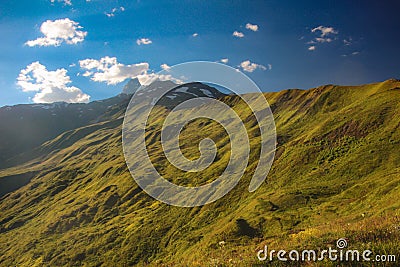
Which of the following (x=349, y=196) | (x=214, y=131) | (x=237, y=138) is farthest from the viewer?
(x=214, y=131)

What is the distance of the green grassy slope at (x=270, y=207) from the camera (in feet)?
136

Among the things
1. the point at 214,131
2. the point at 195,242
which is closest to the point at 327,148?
the point at 195,242

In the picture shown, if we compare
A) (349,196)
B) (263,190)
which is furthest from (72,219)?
(349,196)

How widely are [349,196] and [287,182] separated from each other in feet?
67.8

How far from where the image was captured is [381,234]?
11.7 m

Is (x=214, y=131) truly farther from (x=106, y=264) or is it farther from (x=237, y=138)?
(x=106, y=264)

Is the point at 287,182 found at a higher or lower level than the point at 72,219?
higher

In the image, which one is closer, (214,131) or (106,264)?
(106,264)

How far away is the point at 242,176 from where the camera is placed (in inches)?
3632

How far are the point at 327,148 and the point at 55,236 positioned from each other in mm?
99388

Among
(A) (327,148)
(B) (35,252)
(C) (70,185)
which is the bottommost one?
(B) (35,252)

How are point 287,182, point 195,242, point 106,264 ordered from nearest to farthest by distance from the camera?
point 195,242 < point 287,182 < point 106,264

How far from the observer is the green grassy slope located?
1628 inches

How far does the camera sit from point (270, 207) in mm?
65625
